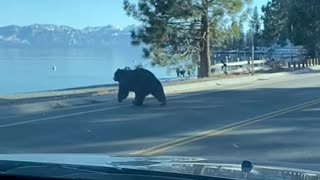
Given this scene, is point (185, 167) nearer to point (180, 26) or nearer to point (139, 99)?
point (139, 99)

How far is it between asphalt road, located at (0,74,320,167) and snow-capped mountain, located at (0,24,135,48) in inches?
3188

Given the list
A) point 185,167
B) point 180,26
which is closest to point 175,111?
point 185,167

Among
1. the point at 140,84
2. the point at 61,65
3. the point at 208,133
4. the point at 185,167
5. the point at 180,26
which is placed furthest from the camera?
the point at 61,65

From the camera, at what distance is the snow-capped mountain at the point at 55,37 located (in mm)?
105500

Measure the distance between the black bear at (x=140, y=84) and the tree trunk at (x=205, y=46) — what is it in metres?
17.2

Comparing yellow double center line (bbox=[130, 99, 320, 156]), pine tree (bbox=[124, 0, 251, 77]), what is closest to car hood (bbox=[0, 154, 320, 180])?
yellow double center line (bbox=[130, 99, 320, 156])

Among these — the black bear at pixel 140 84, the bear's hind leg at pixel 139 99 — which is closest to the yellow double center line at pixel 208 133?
the black bear at pixel 140 84

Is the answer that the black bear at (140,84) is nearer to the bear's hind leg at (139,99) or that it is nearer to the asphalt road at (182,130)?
the bear's hind leg at (139,99)

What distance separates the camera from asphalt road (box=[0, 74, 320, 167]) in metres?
11.7

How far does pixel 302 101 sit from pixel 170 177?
1962 cm

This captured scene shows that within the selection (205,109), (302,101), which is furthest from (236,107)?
(302,101)

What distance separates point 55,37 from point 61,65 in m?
34.1

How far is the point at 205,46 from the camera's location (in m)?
40.3

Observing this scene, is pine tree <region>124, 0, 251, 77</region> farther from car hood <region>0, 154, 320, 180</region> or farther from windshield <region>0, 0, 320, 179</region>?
car hood <region>0, 154, 320, 180</region>
